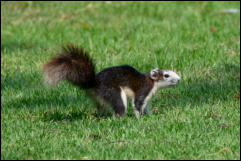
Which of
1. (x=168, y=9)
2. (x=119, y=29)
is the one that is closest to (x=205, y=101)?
(x=119, y=29)

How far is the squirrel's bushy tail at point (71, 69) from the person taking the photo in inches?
254

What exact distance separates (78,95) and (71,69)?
1.41 m

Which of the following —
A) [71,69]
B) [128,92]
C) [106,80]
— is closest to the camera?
[71,69]

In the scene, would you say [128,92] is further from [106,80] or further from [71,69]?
[71,69]

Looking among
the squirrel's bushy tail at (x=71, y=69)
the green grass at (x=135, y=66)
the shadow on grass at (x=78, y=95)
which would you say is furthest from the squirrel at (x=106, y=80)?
the shadow on grass at (x=78, y=95)

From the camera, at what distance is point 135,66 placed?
9375 millimetres

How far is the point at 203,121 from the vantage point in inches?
249

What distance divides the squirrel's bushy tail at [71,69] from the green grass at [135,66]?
517mm

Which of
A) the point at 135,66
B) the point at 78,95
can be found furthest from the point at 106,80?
the point at 135,66

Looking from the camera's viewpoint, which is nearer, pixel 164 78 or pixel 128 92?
pixel 128 92

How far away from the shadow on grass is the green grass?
16 millimetres

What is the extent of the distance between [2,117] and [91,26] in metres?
5.99

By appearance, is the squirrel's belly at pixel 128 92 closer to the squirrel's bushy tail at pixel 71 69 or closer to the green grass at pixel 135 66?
the green grass at pixel 135 66

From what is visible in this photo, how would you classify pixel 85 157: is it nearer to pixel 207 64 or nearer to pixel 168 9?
pixel 207 64
